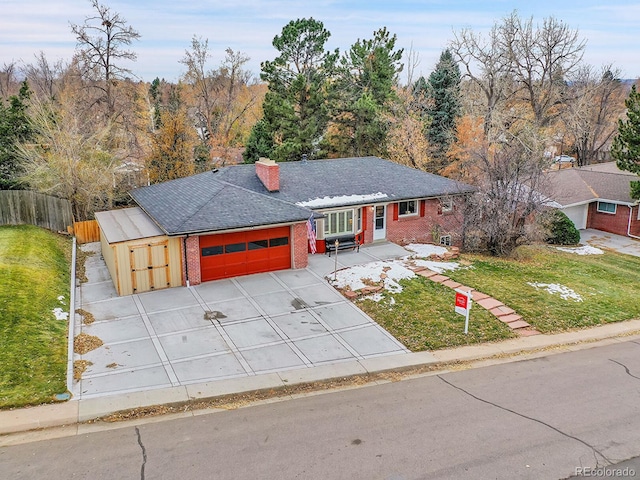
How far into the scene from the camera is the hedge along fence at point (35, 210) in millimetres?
22938

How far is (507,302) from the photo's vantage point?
55.1 ft

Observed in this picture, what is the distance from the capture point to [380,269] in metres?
19.0

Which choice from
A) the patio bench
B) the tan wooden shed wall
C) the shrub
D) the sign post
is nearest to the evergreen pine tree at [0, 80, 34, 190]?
the tan wooden shed wall

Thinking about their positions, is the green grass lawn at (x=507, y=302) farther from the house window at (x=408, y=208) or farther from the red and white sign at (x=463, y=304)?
the house window at (x=408, y=208)

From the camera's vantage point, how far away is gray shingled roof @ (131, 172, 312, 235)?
1745 cm

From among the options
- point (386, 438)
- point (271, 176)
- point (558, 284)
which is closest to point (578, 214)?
point (558, 284)

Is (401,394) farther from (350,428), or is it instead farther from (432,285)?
(432,285)

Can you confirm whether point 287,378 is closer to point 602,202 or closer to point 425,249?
point 425,249

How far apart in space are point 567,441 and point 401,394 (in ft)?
11.3

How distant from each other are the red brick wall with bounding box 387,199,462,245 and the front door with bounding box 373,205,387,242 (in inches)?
7.7

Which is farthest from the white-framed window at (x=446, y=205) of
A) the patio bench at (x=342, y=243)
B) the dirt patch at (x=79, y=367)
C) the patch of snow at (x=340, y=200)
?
the dirt patch at (x=79, y=367)

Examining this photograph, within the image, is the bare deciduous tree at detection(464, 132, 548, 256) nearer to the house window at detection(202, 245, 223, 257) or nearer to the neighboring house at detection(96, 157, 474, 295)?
the neighboring house at detection(96, 157, 474, 295)

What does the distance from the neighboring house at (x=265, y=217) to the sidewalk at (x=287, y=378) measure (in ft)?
21.9

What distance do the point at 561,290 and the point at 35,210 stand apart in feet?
75.3
